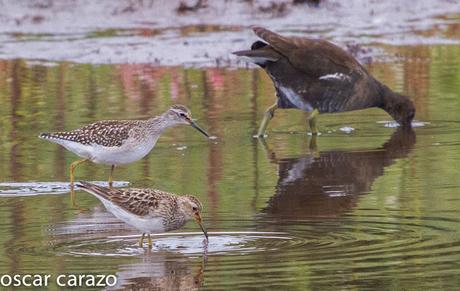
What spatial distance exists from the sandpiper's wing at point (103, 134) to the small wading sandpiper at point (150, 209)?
8.40 feet

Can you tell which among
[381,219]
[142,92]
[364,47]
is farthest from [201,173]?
[364,47]

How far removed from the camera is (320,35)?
76.9ft

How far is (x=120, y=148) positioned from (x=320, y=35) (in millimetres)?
10402

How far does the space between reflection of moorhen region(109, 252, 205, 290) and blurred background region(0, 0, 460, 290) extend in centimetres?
2

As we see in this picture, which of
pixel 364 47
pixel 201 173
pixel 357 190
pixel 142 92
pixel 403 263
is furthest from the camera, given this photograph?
pixel 364 47

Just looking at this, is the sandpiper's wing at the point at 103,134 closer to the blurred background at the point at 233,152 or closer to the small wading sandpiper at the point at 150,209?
the blurred background at the point at 233,152

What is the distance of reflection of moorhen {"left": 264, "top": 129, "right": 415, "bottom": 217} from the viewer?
1205 cm

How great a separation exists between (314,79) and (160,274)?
713 cm

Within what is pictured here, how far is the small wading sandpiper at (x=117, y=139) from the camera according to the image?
44.2ft

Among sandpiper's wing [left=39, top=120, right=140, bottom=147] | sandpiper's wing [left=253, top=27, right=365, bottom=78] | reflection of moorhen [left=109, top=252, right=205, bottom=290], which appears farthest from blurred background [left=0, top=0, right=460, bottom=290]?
sandpiper's wing [left=253, top=27, right=365, bottom=78]

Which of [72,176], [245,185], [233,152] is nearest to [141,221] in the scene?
[245,185]

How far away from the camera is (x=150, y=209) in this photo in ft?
35.5

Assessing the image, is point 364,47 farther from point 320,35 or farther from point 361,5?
point 361,5

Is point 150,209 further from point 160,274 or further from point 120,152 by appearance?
point 120,152
